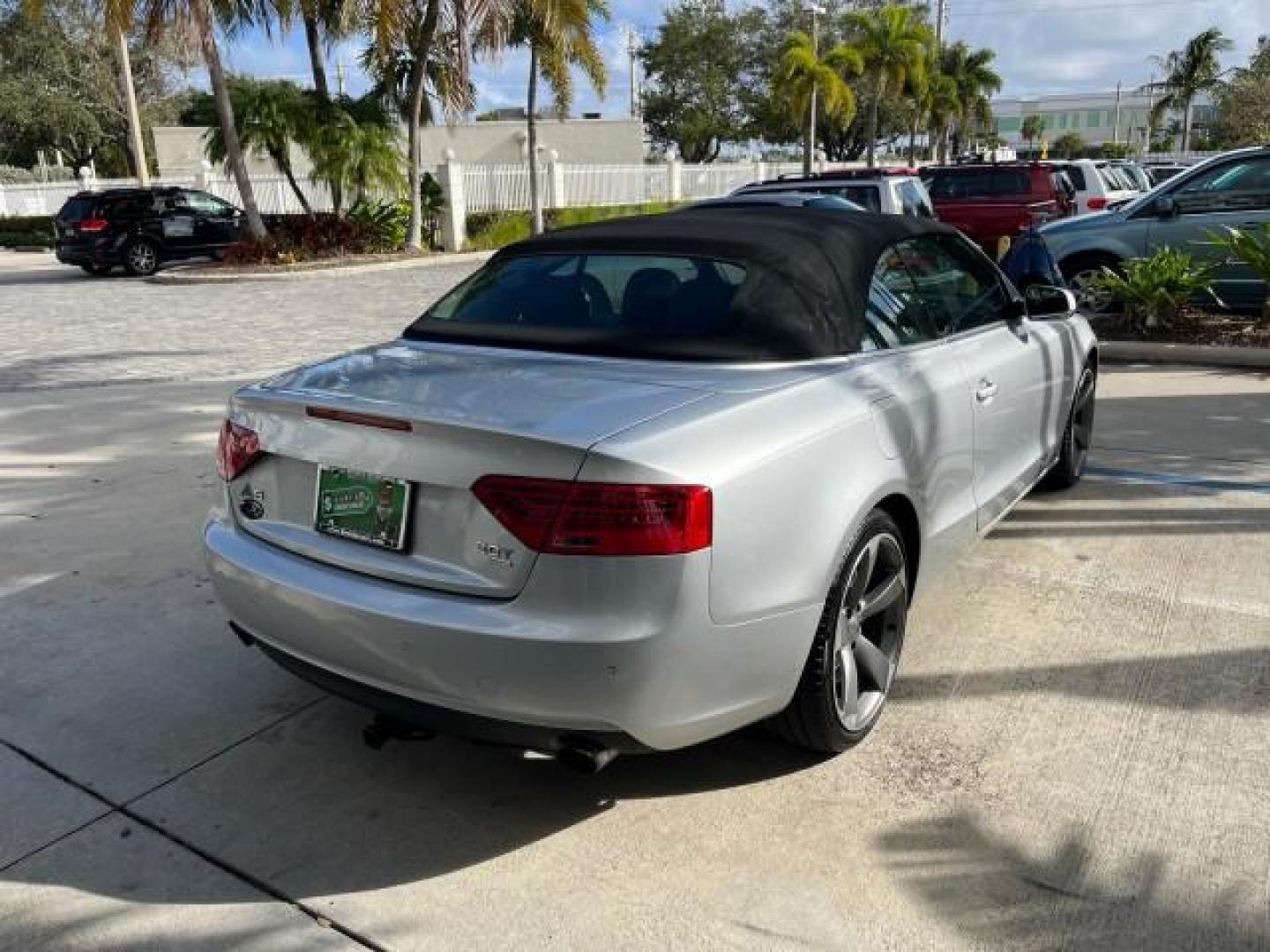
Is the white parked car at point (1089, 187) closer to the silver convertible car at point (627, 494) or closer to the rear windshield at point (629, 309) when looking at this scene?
the silver convertible car at point (627, 494)

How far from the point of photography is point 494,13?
21.3 m

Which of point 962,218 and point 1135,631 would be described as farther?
point 962,218

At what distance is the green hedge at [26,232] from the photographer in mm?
31375

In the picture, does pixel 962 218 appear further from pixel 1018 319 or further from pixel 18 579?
pixel 18 579

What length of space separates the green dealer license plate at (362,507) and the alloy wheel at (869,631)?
1.22 metres

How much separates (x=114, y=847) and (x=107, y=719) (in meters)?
0.76

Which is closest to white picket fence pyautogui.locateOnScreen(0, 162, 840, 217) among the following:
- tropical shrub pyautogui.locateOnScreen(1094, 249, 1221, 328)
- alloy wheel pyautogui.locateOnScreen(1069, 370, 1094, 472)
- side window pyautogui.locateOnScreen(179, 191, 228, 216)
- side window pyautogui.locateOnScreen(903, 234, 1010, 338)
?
side window pyautogui.locateOnScreen(179, 191, 228, 216)

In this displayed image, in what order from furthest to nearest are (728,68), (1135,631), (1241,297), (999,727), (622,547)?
(728,68) → (1241,297) → (1135,631) → (999,727) → (622,547)

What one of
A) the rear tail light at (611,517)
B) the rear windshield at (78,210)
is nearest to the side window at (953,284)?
the rear tail light at (611,517)

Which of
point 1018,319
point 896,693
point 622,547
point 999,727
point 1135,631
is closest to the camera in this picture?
point 622,547

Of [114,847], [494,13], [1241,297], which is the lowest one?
[114,847]

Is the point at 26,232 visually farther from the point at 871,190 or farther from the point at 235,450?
the point at 235,450

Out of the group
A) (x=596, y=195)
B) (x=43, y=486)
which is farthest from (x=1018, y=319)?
(x=596, y=195)

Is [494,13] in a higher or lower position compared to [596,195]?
higher
